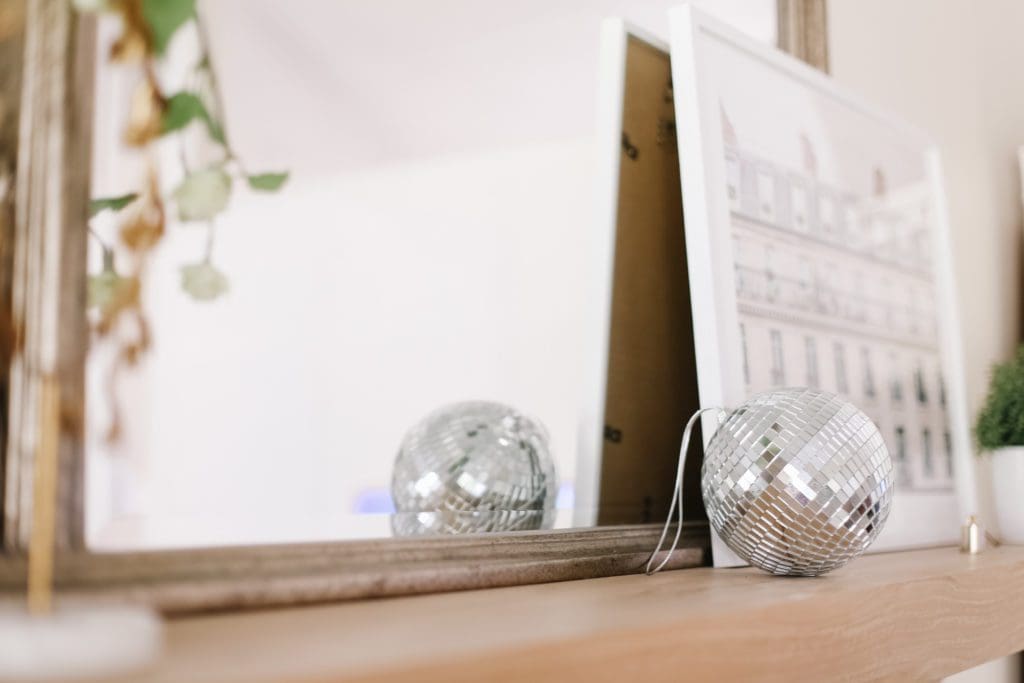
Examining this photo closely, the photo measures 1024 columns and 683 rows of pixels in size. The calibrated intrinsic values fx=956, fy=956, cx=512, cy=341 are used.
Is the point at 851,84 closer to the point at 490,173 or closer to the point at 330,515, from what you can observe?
the point at 490,173

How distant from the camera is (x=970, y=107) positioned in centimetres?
190

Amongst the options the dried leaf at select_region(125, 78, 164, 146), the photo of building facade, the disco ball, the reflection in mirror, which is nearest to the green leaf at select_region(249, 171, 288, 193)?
the reflection in mirror

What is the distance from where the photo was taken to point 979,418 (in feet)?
4.82

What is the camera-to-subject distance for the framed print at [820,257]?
3.59 ft

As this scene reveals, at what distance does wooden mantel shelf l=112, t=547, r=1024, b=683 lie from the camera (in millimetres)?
463

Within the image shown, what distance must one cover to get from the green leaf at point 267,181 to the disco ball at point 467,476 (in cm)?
29

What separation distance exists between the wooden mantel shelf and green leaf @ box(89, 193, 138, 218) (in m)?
0.29

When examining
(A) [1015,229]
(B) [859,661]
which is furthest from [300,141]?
(A) [1015,229]

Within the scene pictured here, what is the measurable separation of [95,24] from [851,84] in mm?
1278

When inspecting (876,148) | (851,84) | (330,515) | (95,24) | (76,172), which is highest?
(851,84)

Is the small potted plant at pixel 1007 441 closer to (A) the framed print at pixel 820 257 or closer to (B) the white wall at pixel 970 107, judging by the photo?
(A) the framed print at pixel 820 257

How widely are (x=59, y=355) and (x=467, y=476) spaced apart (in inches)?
17.6

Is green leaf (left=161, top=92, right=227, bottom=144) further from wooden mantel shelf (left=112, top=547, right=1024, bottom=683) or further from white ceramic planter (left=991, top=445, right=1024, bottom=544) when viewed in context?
white ceramic planter (left=991, top=445, right=1024, bottom=544)

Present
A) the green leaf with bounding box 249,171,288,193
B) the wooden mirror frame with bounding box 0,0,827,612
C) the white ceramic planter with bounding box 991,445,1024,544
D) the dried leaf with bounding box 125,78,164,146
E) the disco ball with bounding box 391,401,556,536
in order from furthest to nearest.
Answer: the white ceramic planter with bounding box 991,445,1024,544 → the disco ball with bounding box 391,401,556,536 → the green leaf with bounding box 249,171,288,193 → the dried leaf with bounding box 125,78,164,146 → the wooden mirror frame with bounding box 0,0,827,612
